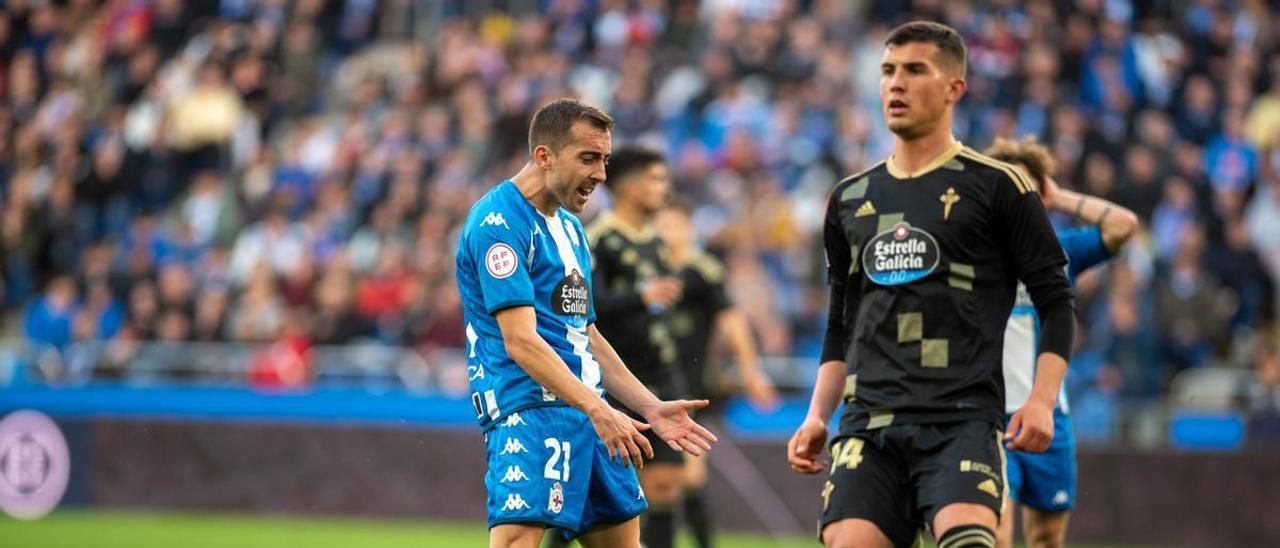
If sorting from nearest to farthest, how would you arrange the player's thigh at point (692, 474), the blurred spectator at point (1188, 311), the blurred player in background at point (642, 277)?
the blurred player in background at point (642, 277), the player's thigh at point (692, 474), the blurred spectator at point (1188, 311)

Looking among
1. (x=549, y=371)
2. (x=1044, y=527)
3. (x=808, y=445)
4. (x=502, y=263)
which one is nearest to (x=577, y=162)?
(x=502, y=263)

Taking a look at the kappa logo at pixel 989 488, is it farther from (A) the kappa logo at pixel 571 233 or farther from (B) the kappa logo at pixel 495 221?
(B) the kappa logo at pixel 495 221

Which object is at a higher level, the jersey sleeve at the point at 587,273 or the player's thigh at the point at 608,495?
the jersey sleeve at the point at 587,273

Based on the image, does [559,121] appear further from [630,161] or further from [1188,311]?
[1188,311]

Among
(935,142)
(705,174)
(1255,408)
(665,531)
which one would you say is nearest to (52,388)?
(705,174)

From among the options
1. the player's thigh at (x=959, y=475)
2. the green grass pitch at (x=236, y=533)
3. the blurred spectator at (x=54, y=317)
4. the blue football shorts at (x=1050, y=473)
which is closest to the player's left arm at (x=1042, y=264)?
the player's thigh at (x=959, y=475)

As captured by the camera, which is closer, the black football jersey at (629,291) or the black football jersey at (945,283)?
the black football jersey at (945,283)

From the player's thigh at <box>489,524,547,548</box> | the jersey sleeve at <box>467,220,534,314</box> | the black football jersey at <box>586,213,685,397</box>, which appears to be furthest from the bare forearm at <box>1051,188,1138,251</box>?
the player's thigh at <box>489,524,547,548</box>

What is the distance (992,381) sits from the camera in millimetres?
6422

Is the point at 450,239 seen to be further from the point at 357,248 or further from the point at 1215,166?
the point at 1215,166

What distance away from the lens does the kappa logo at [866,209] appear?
6.61m

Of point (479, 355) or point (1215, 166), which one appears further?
point (1215, 166)

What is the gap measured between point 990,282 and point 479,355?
1.88 m

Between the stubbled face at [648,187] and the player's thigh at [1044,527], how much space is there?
293 centimetres
